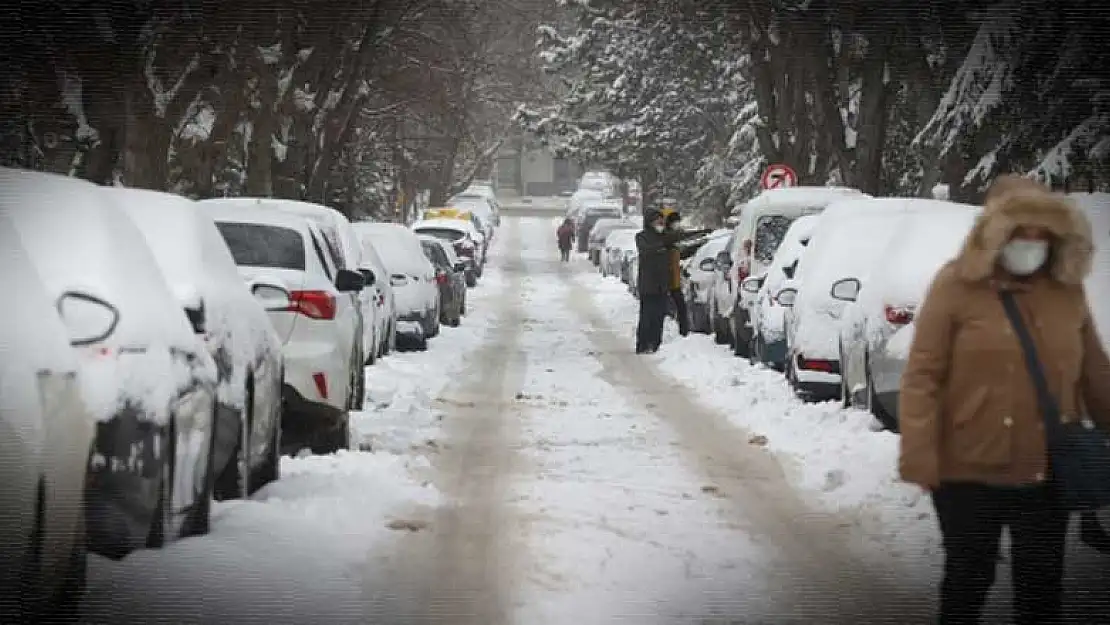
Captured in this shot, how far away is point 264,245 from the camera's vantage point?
513 inches

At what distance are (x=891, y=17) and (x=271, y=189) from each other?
1364cm

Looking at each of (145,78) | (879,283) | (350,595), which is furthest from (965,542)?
(145,78)

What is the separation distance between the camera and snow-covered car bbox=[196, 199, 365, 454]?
12375mm

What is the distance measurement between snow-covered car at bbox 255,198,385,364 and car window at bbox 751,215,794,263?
4.95 meters

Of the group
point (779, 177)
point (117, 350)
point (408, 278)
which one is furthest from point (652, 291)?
point (117, 350)

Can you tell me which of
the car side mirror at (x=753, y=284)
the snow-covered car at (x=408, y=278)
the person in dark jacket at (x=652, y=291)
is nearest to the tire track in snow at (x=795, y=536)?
the car side mirror at (x=753, y=284)

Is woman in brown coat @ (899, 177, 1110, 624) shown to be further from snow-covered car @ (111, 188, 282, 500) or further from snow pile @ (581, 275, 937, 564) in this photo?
snow-covered car @ (111, 188, 282, 500)

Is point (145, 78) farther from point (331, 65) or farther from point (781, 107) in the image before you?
point (781, 107)

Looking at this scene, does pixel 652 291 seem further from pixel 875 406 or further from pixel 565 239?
pixel 565 239

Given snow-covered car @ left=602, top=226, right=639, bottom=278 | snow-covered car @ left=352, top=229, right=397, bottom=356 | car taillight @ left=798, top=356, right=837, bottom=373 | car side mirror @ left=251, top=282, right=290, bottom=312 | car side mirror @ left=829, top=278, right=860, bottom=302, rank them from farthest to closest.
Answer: snow-covered car @ left=602, top=226, right=639, bottom=278 < snow-covered car @ left=352, top=229, right=397, bottom=356 < car taillight @ left=798, top=356, right=837, bottom=373 < car side mirror @ left=829, top=278, right=860, bottom=302 < car side mirror @ left=251, top=282, right=290, bottom=312

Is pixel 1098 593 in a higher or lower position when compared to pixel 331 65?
lower

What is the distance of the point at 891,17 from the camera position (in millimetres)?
28297

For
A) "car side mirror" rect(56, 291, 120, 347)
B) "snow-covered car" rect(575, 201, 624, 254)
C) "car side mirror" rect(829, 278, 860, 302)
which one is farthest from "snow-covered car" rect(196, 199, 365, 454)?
"snow-covered car" rect(575, 201, 624, 254)

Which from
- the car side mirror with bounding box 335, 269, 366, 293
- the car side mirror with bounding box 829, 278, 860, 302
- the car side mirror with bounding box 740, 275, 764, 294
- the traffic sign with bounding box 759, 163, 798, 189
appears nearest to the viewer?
the car side mirror with bounding box 335, 269, 366, 293
